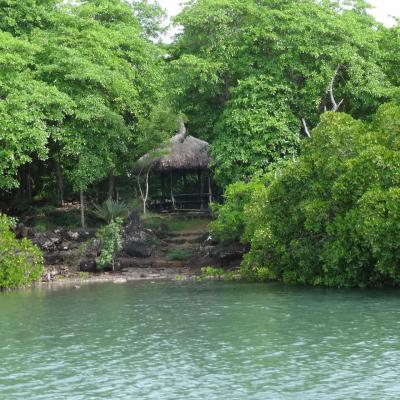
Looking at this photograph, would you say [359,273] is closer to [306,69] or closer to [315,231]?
[315,231]

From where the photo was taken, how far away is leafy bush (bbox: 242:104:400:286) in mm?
20234

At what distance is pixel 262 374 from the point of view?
41.4 feet

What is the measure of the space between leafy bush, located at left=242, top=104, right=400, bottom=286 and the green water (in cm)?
92

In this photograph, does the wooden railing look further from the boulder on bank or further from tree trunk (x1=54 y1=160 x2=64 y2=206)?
the boulder on bank

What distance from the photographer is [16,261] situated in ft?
80.7

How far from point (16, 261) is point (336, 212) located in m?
9.90

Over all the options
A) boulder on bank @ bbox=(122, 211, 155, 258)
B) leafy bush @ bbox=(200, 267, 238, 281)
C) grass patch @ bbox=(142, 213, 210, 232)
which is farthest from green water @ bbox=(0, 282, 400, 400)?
grass patch @ bbox=(142, 213, 210, 232)

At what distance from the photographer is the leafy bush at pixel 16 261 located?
2453 centimetres

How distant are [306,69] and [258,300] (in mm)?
11879

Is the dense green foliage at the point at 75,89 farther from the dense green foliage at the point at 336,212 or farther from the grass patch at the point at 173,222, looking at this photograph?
the dense green foliage at the point at 336,212

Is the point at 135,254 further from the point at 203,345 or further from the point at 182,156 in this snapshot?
the point at 203,345

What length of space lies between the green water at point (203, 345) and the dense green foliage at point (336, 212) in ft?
3.06

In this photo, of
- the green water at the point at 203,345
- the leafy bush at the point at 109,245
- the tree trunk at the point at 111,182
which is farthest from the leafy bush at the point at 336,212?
the tree trunk at the point at 111,182

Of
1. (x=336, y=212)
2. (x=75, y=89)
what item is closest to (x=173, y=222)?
(x=75, y=89)
